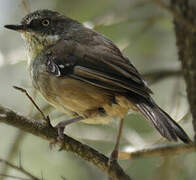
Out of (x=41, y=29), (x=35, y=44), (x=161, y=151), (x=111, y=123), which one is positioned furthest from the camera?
(x=111, y=123)

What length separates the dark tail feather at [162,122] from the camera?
4383 millimetres

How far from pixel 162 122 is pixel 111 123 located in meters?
2.11

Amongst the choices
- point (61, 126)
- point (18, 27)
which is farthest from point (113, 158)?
point (18, 27)

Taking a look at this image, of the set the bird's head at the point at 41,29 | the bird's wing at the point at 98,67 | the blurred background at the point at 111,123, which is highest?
the bird's head at the point at 41,29

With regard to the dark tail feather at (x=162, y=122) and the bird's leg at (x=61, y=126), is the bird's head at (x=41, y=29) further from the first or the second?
the dark tail feather at (x=162, y=122)

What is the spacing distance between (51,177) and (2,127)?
147 cm

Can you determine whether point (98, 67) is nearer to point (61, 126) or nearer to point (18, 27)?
point (61, 126)

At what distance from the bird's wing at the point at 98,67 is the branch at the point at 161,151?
73 centimetres

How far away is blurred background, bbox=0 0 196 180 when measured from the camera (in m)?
6.03

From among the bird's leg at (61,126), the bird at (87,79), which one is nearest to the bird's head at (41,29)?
the bird at (87,79)

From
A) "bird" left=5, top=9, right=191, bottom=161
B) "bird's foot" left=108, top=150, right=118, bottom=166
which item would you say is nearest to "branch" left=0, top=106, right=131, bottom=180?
"bird's foot" left=108, top=150, right=118, bottom=166

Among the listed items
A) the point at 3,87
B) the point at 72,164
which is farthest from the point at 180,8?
the point at 3,87

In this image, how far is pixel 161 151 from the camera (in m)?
5.33

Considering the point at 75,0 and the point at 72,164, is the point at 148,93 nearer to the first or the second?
the point at 72,164
